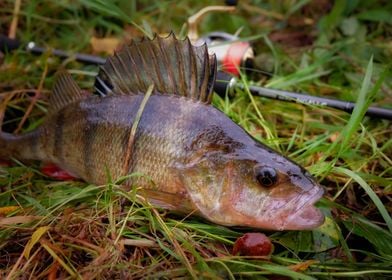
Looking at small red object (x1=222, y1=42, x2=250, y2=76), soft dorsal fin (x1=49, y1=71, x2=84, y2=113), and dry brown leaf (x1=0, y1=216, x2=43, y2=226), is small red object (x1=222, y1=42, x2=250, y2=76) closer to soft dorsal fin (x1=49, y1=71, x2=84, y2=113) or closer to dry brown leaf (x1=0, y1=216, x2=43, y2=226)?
soft dorsal fin (x1=49, y1=71, x2=84, y2=113)

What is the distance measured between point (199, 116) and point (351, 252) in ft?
2.64

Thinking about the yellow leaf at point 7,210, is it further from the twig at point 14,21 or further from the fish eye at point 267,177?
the twig at point 14,21

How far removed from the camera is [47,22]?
3.46 metres

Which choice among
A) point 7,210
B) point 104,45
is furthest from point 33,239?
point 104,45

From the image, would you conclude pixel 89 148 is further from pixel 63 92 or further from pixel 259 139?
pixel 259 139

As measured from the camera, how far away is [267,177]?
5.49ft

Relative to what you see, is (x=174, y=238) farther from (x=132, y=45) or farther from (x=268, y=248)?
(x=132, y=45)

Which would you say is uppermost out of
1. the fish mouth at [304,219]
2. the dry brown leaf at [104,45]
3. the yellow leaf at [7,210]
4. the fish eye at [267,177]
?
the dry brown leaf at [104,45]

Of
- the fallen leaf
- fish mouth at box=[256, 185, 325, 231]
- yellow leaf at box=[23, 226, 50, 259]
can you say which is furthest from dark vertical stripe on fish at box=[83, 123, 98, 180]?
the fallen leaf

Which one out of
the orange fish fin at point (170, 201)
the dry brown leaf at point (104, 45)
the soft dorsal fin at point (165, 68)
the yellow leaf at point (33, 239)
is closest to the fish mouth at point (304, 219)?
the orange fish fin at point (170, 201)

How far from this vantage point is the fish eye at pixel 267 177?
1.67 m

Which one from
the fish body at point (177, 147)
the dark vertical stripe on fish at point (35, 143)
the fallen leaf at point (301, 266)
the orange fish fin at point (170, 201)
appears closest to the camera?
the fallen leaf at point (301, 266)

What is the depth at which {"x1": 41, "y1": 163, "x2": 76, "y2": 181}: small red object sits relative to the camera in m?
2.26

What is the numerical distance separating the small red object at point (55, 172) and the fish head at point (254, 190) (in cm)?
75
